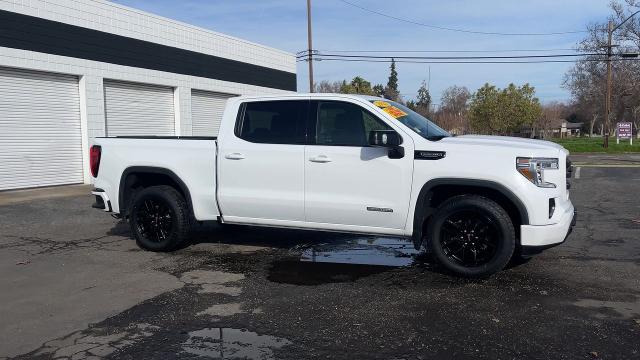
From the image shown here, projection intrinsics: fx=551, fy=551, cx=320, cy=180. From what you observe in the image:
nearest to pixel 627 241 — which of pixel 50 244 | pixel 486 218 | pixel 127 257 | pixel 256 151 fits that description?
pixel 486 218

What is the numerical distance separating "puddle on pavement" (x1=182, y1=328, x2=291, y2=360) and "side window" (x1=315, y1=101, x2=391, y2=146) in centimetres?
261

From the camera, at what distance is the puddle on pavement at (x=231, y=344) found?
3.93m

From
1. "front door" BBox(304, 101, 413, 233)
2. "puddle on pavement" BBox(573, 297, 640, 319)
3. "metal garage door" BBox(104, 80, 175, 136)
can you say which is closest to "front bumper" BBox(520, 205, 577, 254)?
"puddle on pavement" BBox(573, 297, 640, 319)

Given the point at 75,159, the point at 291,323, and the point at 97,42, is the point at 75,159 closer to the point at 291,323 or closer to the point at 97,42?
the point at 97,42

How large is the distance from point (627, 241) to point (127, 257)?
673 cm

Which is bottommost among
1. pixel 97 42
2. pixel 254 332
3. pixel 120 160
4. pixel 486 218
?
pixel 254 332

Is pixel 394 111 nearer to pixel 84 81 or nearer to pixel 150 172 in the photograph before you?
pixel 150 172

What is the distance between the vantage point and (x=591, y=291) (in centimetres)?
532

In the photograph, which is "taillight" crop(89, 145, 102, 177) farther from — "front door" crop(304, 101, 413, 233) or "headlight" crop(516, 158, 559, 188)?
"headlight" crop(516, 158, 559, 188)

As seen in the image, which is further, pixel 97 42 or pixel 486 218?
pixel 97 42

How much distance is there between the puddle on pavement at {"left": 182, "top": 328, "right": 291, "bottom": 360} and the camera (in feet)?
12.9

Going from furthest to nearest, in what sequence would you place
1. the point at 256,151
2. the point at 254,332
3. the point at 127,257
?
the point at 127,257
the point at 256,151
the point at 254,332

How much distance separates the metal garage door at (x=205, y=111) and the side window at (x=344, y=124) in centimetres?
1546

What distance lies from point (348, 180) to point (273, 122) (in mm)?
1274
